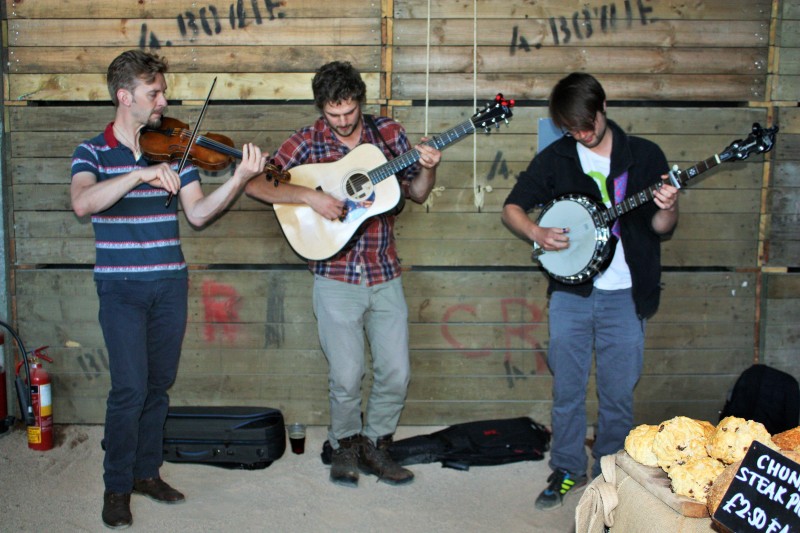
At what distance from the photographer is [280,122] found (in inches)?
173

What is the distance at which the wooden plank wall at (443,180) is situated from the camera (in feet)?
14.3

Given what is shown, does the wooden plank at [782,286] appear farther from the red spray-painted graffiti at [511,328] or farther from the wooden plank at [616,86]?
the red spray-painted graffiti at [511,328]

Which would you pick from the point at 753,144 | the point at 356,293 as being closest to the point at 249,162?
the point at 356,293

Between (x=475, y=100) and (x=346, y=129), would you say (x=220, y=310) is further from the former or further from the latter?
(x=475, y=100)

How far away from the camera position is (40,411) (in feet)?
13.8

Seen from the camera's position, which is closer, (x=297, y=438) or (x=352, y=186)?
(x=352, y=186)

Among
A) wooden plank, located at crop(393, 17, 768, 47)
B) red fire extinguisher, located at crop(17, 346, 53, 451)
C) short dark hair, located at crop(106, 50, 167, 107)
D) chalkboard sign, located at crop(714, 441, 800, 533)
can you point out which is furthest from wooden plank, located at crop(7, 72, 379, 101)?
chalkboard sign, located at crop(714, 441, 800, 533)

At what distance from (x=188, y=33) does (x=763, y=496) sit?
3.75 metres

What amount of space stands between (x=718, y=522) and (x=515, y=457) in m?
2.26

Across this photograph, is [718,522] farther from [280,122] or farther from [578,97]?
[280,122]

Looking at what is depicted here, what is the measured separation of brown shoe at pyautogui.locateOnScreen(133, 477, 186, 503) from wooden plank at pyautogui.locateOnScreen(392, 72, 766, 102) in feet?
7.89

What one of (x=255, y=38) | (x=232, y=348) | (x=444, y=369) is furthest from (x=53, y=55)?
(x=444, y=369)

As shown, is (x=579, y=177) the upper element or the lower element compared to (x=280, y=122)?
lower

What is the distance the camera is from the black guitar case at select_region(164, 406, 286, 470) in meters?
4.05
